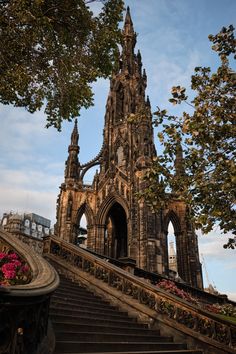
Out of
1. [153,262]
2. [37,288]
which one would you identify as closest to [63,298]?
[37,288]

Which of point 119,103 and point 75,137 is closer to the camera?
point 75,137

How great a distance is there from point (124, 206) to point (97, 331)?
2209 centimetres

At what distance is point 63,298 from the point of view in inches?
282

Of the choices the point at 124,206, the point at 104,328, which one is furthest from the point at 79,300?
the point at 124,206

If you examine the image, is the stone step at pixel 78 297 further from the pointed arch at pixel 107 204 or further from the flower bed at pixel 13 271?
the pointed arch at pixel 107 204

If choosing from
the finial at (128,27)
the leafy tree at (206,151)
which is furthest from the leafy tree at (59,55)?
the finial at (128,27)

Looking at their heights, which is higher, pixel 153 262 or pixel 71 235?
pixel 71 235

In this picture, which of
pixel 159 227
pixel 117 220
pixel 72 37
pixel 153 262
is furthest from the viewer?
pixel 117 220

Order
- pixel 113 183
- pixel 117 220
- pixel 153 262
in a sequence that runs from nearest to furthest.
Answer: pixel 153 262 → pixel 113 183 → pixel 117 220

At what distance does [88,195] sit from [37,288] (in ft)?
86.0

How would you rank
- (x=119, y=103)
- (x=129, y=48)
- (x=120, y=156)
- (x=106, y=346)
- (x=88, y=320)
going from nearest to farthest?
→ (x=106, y=346) → (x=88, y=320) → (x=120, y=156) → (x=119, y=103) → (x=129, y=48)

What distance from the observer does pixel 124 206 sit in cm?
2812

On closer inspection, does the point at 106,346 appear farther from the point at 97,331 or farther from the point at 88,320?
the point at 88,320

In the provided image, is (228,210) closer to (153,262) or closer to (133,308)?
(133,308)
